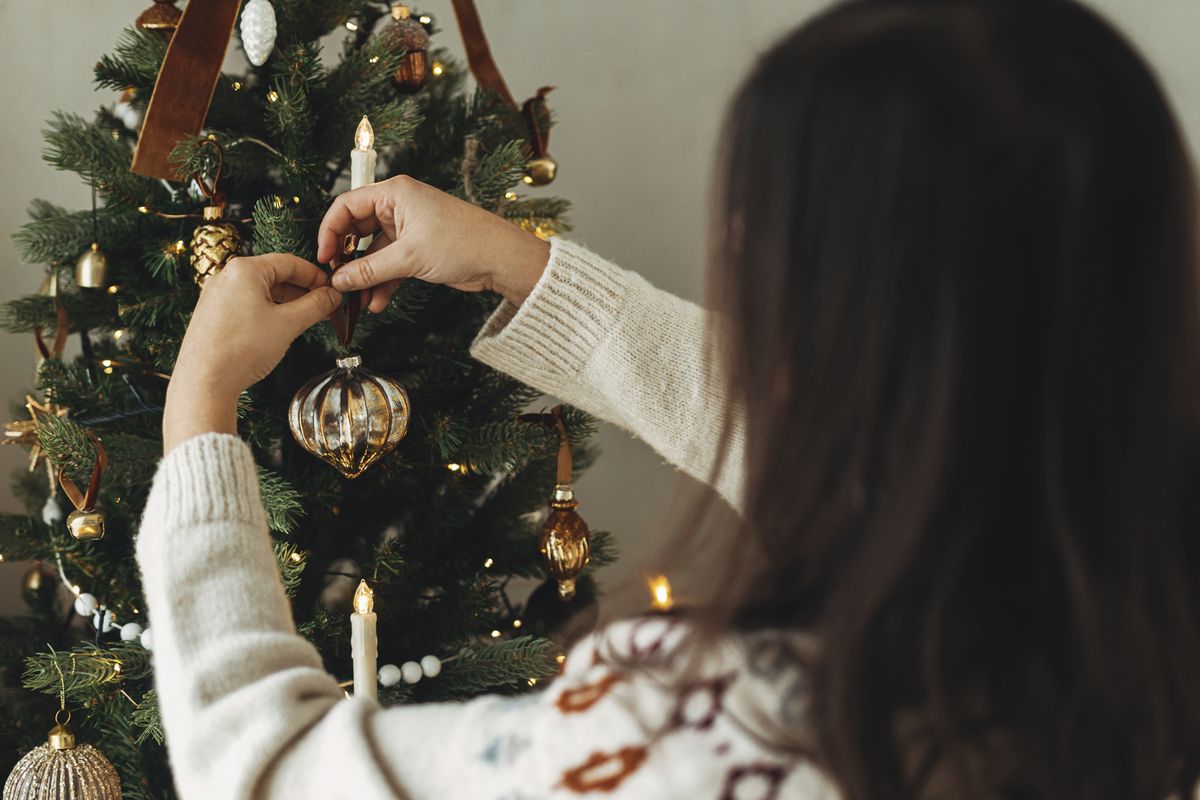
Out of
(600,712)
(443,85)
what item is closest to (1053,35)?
(600,712)

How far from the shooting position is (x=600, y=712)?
0.47 m

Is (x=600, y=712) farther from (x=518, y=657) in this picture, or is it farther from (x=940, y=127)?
(x=518, y=657)

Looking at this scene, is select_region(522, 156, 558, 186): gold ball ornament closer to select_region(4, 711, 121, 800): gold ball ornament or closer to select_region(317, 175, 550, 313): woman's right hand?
select_region(317, 175, 550, 313): woman's right hand

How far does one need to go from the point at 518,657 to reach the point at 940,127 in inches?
24.4

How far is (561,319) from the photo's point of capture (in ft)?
2.69

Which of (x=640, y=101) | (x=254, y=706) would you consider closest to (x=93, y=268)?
(x=254, y=706)

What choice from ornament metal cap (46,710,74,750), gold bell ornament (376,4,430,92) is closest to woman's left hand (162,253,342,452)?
gold bell ornament (376,4,430,92)

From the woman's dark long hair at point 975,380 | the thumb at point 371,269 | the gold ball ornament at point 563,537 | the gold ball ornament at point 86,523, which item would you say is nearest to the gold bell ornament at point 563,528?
the gold ball ornament at point 563,537

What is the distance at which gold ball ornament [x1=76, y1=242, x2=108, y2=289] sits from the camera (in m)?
0.86

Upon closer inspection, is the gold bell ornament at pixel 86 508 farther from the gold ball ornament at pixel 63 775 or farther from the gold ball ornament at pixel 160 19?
the gold ball ornament at pixel 160 19

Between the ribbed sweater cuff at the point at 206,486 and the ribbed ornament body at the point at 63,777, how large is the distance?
418 millimetres

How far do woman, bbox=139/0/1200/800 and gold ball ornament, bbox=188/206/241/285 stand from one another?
37cm

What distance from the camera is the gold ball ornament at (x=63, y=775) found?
0.86 m

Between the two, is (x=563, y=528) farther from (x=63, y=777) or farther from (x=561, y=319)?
(x=63, y=777)
